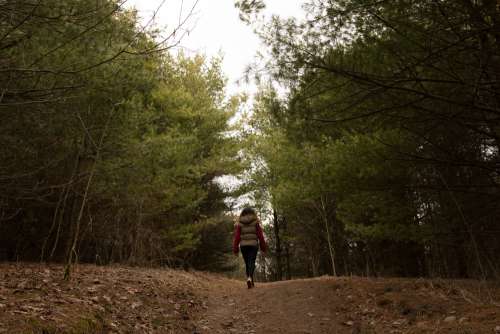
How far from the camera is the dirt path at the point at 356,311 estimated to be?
4816 millimetres

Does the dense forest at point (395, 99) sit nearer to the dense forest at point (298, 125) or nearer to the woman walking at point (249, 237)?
the dense forest at point (298, 125)

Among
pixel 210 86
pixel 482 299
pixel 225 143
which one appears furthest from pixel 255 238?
pixel 210 86

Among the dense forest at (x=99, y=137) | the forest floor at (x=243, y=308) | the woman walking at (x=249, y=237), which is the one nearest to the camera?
the forest floor at (x=243, y=308)

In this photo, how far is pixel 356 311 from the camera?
6.28m

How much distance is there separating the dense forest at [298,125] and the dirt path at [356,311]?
4.67 ft

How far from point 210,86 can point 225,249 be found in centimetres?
839

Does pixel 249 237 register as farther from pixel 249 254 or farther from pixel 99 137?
pixel 99 137

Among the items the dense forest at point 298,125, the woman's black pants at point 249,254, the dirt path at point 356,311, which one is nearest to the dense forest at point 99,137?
the dense forest at point 298,125

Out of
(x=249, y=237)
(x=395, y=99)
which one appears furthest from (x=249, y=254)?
(x=395, y=99)

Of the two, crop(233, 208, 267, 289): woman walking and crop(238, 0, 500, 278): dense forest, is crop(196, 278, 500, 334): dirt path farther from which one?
crop(233, 208, 267, 289): woman walking

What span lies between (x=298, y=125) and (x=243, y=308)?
3.85m

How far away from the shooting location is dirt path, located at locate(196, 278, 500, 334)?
4.82 meters

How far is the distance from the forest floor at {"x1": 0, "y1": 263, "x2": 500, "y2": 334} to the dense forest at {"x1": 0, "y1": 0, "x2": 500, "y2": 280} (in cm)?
126

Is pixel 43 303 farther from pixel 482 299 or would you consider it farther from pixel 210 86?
pixel 210 86
